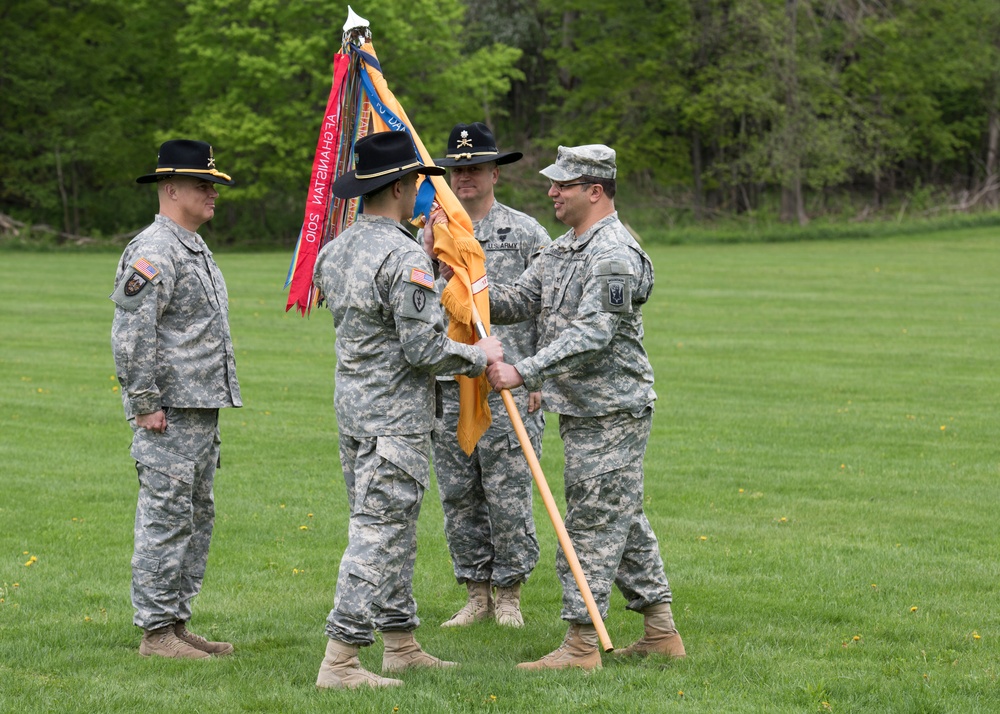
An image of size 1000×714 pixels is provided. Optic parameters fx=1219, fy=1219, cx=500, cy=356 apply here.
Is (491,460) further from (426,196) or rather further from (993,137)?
(993,137)

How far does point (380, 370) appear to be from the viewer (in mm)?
5586

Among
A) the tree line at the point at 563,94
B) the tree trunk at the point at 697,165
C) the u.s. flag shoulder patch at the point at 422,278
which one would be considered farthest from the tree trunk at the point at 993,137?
the u.s. flag shoulder patch at the point at 422,278

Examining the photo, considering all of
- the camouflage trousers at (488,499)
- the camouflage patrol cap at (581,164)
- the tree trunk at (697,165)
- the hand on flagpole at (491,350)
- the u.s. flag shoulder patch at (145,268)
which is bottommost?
the camouflage trousers at (488,499)

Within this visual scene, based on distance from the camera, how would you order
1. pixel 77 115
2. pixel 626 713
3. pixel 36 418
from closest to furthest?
pixel 626 713, pixel 36 418, pixel 77 115

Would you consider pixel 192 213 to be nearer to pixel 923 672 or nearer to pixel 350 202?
pixel 350 202

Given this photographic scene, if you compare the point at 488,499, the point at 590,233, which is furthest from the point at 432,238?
the point at 488,499

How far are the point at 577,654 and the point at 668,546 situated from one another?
8.88ft

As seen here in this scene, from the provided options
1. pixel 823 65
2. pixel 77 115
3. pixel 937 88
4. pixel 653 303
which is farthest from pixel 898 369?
pixel 937 88

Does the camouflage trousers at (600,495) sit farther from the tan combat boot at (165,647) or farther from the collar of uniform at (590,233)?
the tan combat boot at (165,647)

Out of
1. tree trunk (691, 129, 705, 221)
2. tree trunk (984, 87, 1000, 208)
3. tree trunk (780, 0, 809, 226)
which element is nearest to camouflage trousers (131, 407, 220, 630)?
tree trunk (780, 0, 809, 226)

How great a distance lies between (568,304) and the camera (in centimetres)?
605

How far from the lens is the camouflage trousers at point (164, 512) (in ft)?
20.0

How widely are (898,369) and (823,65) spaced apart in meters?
36.4

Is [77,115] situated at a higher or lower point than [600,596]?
higher
